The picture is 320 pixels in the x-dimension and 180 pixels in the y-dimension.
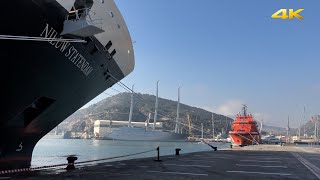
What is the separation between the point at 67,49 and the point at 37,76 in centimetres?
162

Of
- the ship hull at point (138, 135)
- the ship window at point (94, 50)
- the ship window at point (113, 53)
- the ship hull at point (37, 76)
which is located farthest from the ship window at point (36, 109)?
the ship hull at point (138, 135)

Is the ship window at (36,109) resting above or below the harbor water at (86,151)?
above

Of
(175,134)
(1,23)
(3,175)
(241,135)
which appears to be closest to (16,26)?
(1,23)

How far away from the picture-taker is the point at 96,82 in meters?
18.6

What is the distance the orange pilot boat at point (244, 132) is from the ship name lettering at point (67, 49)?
71745mm

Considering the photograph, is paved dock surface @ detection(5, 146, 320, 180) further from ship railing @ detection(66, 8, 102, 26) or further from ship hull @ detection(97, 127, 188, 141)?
ship hull @ detection(97, 127, 188, 141)

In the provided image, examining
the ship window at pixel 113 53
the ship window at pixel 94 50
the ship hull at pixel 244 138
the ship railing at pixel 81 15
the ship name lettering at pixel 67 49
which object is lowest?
the ship hull at pixel 244 138

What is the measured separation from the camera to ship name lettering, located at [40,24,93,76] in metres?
12.2

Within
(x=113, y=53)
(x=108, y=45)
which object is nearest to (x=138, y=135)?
(x=113, y=53)

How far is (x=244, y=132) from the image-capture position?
8319 cm

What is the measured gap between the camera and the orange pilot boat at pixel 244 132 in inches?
3268

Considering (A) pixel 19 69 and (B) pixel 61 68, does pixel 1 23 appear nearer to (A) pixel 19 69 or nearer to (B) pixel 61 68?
(A) pixel 19 69

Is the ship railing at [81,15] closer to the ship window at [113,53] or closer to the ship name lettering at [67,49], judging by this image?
the ship name lettering at [67,49]

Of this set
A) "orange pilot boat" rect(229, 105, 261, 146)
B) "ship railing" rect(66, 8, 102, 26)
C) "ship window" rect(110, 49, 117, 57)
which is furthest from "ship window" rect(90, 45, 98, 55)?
"orange pilot boat" rect(229, 105, 261, 146)
